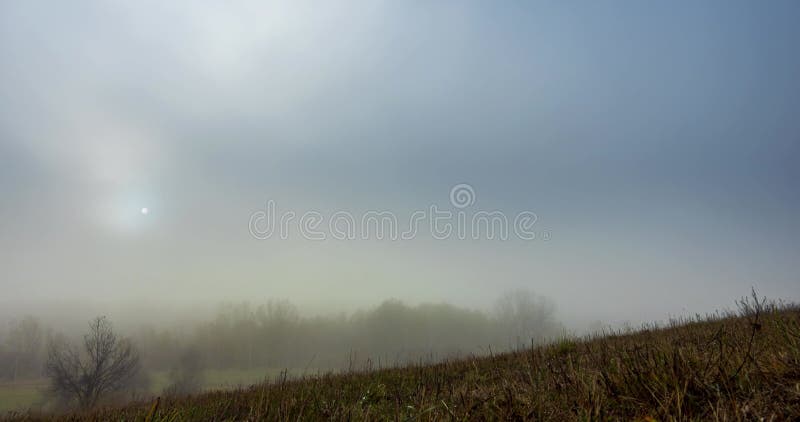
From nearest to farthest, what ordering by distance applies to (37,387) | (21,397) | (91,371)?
(91,371), (21,397), (37,387)

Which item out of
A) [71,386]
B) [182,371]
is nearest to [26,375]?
[182,371]

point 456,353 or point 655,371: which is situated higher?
point 655,371

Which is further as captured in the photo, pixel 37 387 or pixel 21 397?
pixel 37 387

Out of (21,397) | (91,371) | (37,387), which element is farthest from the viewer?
(37,387)

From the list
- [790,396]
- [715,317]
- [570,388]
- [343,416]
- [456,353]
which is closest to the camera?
[790,396]

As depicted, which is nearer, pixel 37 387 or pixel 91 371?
pixel 91 371

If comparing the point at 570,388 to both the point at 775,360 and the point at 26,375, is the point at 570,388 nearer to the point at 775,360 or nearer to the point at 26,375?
the point at 775,360

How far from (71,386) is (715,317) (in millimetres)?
72812

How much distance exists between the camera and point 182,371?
94312mm

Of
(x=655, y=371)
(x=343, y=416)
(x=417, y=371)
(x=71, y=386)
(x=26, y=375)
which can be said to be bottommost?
(x=26, y=375)

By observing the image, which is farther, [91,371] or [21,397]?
[21,397]

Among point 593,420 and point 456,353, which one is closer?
point 593,420

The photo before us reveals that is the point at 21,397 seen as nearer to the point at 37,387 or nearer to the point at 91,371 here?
the point at 37,387

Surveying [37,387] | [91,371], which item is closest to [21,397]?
[37,387]
